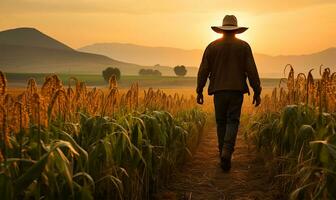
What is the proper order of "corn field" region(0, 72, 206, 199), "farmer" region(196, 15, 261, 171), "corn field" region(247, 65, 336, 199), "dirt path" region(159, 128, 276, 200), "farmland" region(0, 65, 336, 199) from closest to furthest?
1. "corn field" region(0, 72, 206, 199)
2. "farmland" region(0, 65, 336, 199)
3. "corn field" region(247, 65, 336, 199)
4. "dirt path" region(159, 128, 276, 200)
5. "farmer" region(196, 15, 261, 171)

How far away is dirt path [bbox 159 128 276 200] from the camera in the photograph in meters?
5.88

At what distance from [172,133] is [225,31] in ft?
7.27

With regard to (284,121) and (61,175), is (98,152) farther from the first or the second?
(284,121)

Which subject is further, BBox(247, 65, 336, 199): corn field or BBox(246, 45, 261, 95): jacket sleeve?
BBox(246, 45, 261, 95): jacket sleeve

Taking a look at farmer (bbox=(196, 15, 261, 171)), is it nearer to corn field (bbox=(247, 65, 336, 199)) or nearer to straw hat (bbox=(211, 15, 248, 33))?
straw hat (bbox=(211, 15, 248, 33))

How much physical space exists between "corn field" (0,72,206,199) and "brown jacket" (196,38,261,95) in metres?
1.32

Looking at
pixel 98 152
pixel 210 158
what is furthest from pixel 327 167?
pixel 210 158

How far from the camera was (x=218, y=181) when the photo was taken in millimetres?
6766

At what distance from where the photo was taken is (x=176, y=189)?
20.3 ft

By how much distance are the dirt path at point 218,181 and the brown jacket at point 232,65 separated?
1.40 metres

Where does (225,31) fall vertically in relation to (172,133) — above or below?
above


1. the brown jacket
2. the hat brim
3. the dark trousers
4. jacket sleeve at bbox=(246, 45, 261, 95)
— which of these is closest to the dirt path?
the dark trousers

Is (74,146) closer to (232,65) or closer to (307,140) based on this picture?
(307,140)

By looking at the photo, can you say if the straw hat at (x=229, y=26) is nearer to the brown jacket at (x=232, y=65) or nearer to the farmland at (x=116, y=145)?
the brown jacket at (x=232, y=65)
